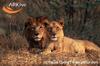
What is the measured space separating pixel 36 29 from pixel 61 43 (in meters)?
0.48

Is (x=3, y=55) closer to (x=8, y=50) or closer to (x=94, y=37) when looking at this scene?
(x=8, y=50)

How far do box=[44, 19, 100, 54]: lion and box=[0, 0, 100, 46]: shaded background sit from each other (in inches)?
3.2

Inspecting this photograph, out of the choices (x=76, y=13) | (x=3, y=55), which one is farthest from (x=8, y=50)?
(x=76, y=13)

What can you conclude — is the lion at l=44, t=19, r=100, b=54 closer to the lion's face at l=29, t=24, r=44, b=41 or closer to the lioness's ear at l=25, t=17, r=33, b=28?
the lion's face at l=29, t=24, r=44, b=41

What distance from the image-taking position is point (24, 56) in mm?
15633

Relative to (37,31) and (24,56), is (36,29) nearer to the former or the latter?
(37,31)

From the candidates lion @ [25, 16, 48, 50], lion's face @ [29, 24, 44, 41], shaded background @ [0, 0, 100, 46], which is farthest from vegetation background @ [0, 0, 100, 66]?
lion's face @ [29, 24, 44, 41]

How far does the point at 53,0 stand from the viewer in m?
15.8

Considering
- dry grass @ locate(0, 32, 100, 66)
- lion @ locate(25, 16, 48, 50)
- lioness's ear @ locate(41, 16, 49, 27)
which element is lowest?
dry grass @ locate(0, 32, 100, 66)

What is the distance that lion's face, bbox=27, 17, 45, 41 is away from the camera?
1546 cm

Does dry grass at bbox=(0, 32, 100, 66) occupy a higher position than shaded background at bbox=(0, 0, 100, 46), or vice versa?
shaded background at bbox=(0, 0, 100, 46)

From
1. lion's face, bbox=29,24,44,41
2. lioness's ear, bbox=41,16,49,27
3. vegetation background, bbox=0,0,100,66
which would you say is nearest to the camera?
lion's face, bbox=29,24,44,41

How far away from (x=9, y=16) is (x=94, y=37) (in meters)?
1.35

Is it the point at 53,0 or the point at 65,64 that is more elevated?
the point at 53,0
